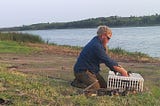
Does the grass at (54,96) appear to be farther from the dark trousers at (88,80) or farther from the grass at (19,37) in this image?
the grass at (19,37)

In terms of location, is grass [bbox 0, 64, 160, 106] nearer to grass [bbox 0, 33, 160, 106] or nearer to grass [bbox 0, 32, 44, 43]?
grass [bbox 0, 33, 160, 106]

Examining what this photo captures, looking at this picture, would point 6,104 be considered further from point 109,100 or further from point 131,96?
point 131,96

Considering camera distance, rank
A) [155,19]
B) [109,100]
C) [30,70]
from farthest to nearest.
Answer: [155,19] < [30,70] < [109,100]

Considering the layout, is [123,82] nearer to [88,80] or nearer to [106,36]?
[88,80]

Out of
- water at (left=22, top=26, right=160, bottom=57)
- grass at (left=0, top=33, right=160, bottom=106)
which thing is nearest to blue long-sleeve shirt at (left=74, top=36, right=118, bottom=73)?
grass at (left=0, top=33, right=160, bottom=106)

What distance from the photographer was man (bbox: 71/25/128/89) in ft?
30.8

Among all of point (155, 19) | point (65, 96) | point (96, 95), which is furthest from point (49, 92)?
point (155, 19)

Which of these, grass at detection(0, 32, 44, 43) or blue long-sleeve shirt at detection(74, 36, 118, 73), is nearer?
blue long-sleeve shirt at detection(74, 36, 118, 73)

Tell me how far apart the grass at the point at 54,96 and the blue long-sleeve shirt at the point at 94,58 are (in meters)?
0.54

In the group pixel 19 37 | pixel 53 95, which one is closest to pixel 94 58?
pixel 53 95

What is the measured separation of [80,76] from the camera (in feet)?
31.6

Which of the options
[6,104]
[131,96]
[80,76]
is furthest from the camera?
[80,76]

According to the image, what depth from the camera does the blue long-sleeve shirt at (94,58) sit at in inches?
370

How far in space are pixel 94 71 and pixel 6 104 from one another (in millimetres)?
2523
